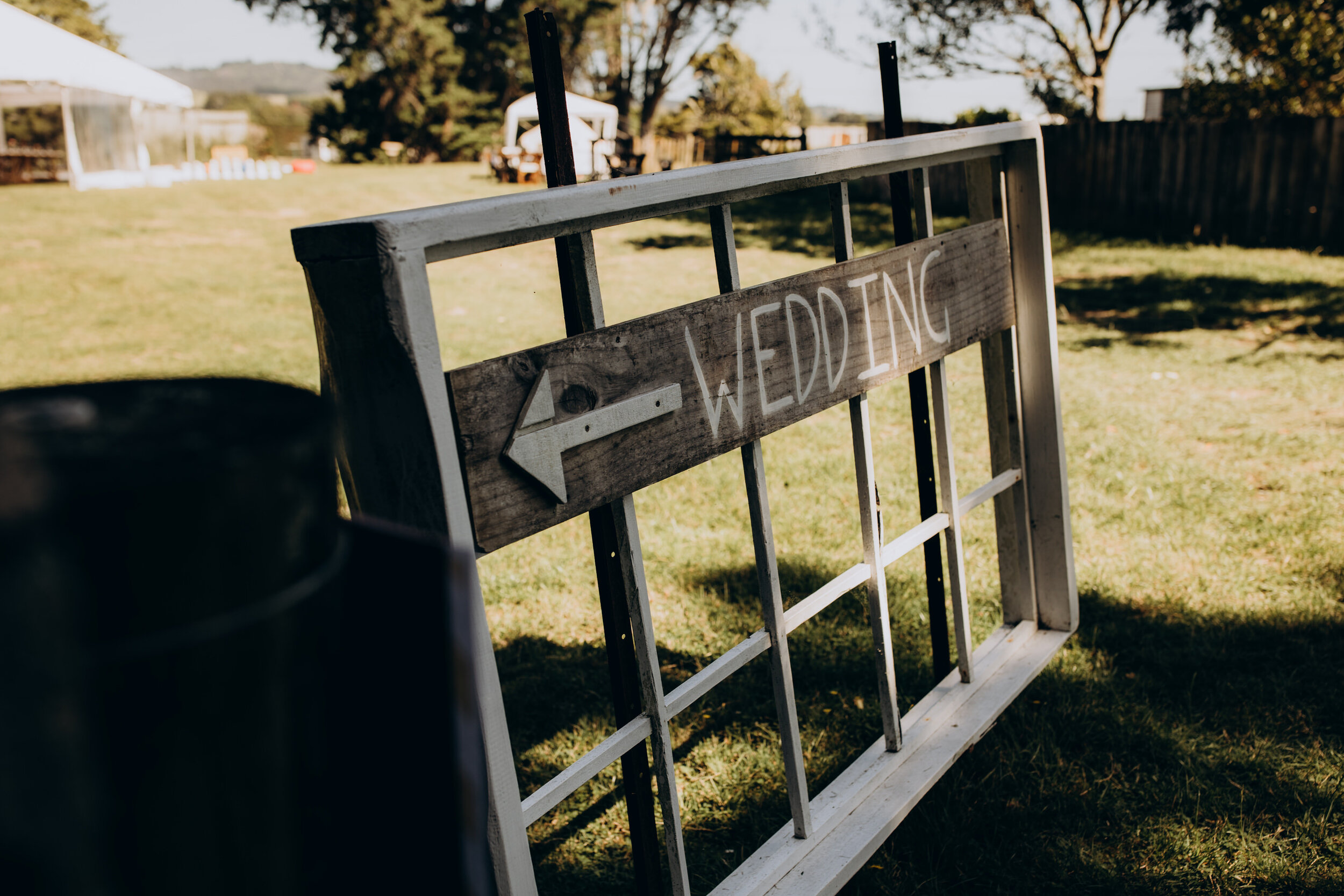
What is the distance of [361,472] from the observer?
1104 mm

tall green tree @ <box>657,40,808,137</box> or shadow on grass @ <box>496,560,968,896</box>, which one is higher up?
tall green tree @ <box>657,40,808,137</box>

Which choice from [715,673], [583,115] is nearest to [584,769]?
[715,673]

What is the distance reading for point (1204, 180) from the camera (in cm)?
1121

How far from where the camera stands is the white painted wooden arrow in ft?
4.04

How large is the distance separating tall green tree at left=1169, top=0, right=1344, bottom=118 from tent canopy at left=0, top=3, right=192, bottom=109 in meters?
17.5

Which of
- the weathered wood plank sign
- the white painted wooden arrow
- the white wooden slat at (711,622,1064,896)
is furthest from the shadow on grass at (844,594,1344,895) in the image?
the white painted wooden arrow

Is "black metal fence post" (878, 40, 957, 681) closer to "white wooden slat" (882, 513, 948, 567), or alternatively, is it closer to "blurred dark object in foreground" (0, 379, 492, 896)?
"white wooden slat" (882, 513, 948, 567)

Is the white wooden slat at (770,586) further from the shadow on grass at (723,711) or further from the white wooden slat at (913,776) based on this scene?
the shadow on grass at (723,711)

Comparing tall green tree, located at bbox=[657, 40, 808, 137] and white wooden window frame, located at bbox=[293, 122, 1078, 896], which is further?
tall green tree, located at bbox=[657, 40, 808, 137]

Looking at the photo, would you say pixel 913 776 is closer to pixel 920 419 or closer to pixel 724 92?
pixel 920 419

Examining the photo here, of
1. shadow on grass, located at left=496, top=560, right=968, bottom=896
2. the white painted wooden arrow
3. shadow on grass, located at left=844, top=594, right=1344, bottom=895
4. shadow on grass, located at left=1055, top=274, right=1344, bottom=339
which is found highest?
the white painted wooden arrow

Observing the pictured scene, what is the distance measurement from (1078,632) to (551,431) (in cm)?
232

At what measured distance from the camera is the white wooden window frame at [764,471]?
107cm

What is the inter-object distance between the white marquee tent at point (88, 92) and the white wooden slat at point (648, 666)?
17.8m
